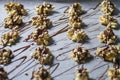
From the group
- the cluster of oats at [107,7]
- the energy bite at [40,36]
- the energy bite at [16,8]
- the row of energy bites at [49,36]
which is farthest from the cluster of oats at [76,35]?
the energy bite at [16,8]

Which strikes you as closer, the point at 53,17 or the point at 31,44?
the point at 31,44

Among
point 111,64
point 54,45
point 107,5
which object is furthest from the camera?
point 107,5

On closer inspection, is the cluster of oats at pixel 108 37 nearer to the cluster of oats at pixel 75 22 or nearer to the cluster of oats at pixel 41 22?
the cluster of oats at pixel 75 22

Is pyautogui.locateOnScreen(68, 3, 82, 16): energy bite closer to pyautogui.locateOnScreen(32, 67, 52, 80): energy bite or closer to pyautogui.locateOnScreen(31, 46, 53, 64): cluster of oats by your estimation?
pyautogui.locateOnScreen(31, 46, 53, 64): cluster of oats

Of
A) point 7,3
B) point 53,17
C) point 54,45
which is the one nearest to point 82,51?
point 54,45

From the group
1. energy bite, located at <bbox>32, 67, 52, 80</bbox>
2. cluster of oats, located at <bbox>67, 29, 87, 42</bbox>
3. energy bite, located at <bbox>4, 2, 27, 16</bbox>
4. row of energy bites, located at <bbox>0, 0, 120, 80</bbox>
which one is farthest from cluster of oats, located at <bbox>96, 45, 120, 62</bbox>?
energy bite, located at <bbox>4, 2, 27, 16</bbox>

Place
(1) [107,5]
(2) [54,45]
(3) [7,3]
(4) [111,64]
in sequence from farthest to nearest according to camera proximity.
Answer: (3) [7,3], (1) [107,5], (2) [54,45], (4) [111,64]

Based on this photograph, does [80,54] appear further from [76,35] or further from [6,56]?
[6,56]

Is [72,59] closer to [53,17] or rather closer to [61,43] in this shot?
[61,43]
